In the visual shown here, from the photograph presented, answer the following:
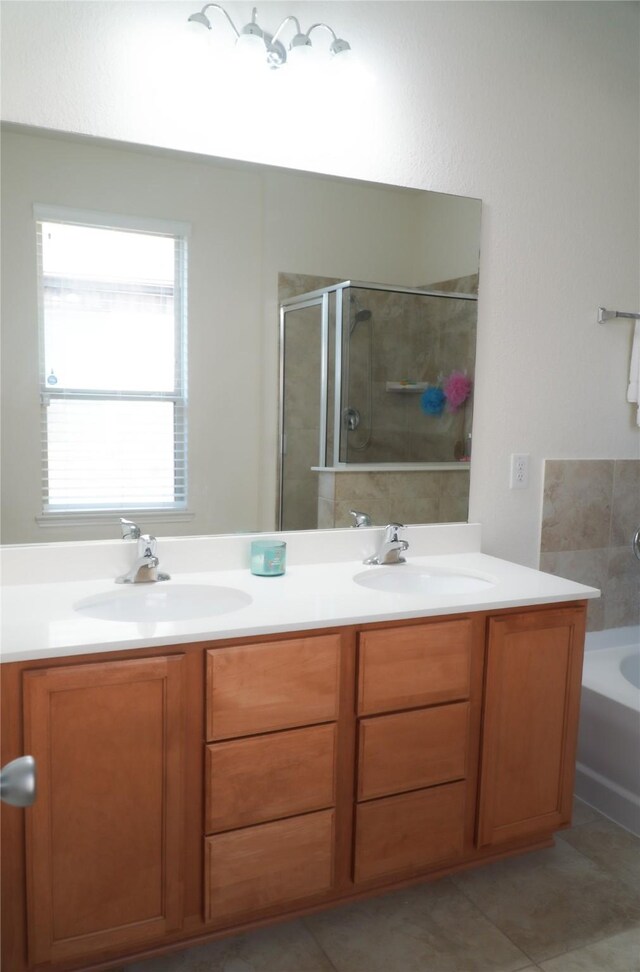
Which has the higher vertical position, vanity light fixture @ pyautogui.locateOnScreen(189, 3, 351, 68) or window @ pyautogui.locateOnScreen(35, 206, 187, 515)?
vanity light fixture @ pyautogui.locateOnScreen(189, 3, 351, 68)

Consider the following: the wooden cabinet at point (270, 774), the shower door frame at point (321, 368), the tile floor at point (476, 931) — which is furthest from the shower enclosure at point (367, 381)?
the tile floor at point (476, 931)

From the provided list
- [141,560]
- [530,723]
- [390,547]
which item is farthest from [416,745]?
[141,560]

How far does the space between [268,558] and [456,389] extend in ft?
2.83

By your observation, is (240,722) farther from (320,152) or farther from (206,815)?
(320,152)

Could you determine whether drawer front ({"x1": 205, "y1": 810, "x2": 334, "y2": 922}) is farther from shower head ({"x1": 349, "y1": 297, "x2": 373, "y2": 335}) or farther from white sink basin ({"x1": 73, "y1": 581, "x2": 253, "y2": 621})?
shower head ({"x1": 349, "y1": 297, "x2": 373, "y2": 335})

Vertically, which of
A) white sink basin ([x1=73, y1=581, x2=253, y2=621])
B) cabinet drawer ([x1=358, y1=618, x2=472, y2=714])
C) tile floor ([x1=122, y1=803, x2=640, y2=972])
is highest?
white sink basin ([x1=73, y1=581, x2=253, y2=621])

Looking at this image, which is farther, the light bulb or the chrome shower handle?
the light bulb

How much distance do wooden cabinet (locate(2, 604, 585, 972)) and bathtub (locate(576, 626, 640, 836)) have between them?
12.6 inches

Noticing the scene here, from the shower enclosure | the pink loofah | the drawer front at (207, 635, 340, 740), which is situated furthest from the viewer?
the pink loofah

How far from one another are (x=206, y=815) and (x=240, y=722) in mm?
213

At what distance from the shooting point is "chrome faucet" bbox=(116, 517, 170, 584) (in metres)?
1.91

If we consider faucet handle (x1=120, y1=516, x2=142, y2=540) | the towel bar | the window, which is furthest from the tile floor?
the towel bar

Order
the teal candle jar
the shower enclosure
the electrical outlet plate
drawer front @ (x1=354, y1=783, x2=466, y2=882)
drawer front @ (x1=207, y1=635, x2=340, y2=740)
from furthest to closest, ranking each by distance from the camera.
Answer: the electrical outlet plate
the shower enclosure
the teal candle jar
drawer front @ (x1=354, y1=783, x2=466, y2=882)
drawer front @ (x1=207, y1=635, x2=340, y2=740)

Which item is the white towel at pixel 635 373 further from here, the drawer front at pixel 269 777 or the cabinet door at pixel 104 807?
the cabinet door at pixel 104 807
